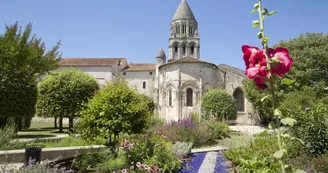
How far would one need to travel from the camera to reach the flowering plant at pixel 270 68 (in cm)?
162

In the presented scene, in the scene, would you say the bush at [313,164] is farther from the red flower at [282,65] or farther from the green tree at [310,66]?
the green tree at [310,66]

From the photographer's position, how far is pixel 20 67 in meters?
11.2

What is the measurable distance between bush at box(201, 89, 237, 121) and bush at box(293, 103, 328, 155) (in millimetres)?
16067

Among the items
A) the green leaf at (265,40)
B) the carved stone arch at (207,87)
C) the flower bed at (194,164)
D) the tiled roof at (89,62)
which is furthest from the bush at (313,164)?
the tiled roof at (89,62)

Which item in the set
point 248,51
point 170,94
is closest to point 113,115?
point 248,51

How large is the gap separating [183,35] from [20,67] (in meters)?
35.4

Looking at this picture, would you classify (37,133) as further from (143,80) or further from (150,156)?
(143,80)

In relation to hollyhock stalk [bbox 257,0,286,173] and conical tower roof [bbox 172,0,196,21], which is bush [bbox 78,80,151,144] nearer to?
hollyhock stalk [bbox 257,0,286,173]

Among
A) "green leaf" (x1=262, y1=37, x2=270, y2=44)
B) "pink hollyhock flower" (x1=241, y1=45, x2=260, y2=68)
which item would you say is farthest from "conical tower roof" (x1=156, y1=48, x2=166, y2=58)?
"green leaf" (x1=262, y1=37, x2=270, y2=44)

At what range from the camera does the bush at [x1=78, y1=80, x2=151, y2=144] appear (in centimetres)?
662

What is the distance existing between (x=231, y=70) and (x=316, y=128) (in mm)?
26544

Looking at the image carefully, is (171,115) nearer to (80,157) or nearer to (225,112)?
(225,112)

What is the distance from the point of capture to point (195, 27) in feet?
147

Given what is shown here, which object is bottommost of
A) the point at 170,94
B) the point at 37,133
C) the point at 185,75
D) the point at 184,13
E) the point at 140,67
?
the point at 37,133
